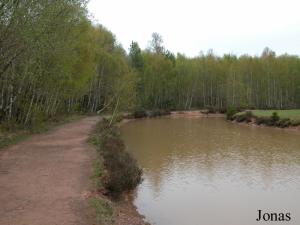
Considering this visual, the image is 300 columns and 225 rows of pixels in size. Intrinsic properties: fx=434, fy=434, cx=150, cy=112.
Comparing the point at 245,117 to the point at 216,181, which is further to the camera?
the point at 245,117

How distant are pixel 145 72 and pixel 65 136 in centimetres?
5672

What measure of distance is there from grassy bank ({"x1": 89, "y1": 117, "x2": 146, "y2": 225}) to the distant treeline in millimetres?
6304

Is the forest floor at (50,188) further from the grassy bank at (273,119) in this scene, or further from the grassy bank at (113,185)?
the grassy bank at (273,119)

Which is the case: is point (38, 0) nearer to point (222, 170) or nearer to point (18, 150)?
point (18, 150)

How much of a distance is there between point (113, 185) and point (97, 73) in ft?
149

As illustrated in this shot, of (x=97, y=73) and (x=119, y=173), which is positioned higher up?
(x=97, y=73)

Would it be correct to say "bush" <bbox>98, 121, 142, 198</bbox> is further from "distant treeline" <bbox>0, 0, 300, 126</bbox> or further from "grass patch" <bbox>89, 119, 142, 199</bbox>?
"distant treeline" <bbox>0, 0, 300, 126</bbox>

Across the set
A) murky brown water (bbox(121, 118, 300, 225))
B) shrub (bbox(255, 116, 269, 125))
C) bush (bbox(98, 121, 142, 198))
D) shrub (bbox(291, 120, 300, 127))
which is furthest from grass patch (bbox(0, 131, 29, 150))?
shrub (bbox(255, 116, 269, 125))

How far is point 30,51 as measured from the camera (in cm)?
1953

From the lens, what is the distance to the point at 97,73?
59.0 meters

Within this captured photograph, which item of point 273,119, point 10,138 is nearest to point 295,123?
point 273,119

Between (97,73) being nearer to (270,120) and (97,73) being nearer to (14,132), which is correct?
(270,120)

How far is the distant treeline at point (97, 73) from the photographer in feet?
64.4

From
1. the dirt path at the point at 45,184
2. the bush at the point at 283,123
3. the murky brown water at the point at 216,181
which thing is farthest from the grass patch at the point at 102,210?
the bush at the point at 283,123
